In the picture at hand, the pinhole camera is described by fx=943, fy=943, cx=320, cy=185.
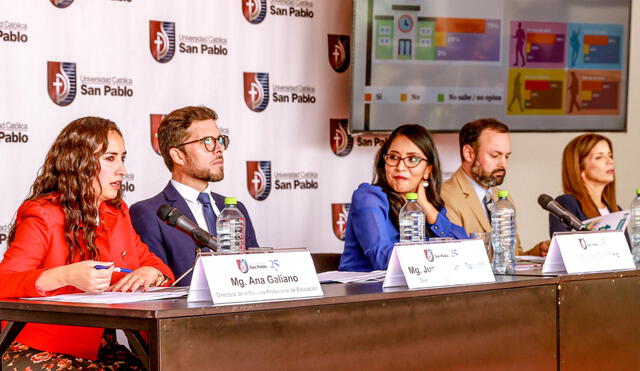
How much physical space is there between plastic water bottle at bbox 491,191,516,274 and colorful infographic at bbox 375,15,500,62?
68.3 inches

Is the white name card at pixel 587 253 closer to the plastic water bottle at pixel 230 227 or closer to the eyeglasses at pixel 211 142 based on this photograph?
the plastic water bottle at pixel 230 227

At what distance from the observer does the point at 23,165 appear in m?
4.09

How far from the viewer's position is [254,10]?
15.7 ft

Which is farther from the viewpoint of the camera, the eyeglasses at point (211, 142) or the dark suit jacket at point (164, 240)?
the eyeglasses at point (211, 142)

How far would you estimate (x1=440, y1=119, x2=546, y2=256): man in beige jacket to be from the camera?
4.13 meters

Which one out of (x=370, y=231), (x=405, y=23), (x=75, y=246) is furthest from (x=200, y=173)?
(x=405, y=23)

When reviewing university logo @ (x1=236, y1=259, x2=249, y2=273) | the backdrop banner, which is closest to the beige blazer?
the backdrop banner

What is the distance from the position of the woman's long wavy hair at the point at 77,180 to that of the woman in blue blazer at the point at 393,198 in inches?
39.1

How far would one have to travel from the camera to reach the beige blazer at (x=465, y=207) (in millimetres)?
4109

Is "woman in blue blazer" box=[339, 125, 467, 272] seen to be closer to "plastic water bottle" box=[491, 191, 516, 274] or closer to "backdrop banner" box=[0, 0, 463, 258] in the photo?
"plastic water bottle" box=[491, 191, 516, 274]

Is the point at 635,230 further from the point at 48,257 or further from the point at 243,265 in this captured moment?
the point at 48,257

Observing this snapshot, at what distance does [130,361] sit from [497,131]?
7.94 feet

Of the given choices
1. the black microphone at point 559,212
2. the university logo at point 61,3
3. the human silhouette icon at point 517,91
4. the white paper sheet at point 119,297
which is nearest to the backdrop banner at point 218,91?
the university logo at point 61,3

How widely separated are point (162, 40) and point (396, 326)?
250 cm
